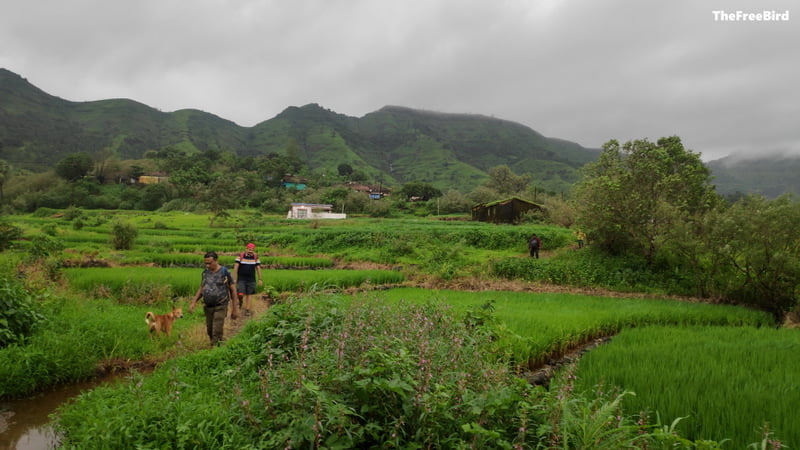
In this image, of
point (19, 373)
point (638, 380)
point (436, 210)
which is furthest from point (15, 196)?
point (638, 380)

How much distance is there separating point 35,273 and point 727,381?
18.0 m

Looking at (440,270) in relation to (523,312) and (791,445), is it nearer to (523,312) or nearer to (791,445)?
(523,312)

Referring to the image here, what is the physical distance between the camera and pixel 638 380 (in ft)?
17.5

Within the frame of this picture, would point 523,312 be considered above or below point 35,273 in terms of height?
below

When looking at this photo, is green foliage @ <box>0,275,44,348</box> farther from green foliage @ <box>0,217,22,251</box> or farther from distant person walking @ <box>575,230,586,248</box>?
distant person walking @ <box>575,230,586,248</box>

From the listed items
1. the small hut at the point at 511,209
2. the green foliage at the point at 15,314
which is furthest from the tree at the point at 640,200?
the small hut at the point at 511,209

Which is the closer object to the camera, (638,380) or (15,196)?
(638,380)

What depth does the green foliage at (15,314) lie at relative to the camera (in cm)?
634

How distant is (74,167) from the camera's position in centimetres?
7512

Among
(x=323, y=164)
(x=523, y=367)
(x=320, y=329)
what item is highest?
(x=323, y=164)

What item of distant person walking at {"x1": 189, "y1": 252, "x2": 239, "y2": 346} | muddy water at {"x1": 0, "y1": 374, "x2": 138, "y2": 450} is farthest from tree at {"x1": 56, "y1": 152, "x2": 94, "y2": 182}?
muddy water at {"x1": 0, "y1": 374, "x2": 138, "y2": 450}

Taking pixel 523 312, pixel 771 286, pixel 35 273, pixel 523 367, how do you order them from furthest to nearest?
pixel 771 286
pixel 35 273
pixel 523 312
pixel 523 367

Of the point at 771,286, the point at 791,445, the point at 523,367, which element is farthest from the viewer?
the point at 771,286

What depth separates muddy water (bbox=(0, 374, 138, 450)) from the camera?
452 centimetres
